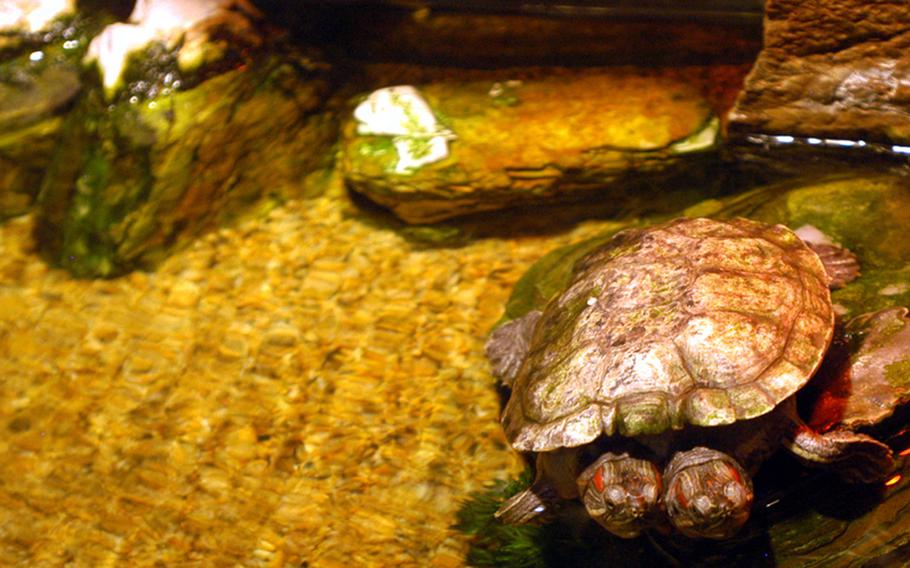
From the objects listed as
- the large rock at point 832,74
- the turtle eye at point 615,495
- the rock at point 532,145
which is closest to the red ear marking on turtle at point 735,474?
the turtle eye at point 615,495

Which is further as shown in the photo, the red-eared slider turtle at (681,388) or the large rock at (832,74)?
the large rock at (832,74)

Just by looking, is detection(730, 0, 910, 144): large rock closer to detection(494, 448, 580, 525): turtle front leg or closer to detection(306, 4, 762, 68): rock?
detection(306, 4, 762, 68): rock

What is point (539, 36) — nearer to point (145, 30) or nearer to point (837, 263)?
point (145, 30)

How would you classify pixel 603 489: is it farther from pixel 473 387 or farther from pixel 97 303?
pixel 97 303

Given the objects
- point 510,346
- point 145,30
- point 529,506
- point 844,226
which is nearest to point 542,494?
point 529,506

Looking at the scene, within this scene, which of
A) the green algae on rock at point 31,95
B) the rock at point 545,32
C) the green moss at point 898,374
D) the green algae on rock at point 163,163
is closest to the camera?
the green moss at point 898,374

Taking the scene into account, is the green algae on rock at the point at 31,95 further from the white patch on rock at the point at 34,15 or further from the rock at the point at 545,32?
the rock at the point at 545,32
